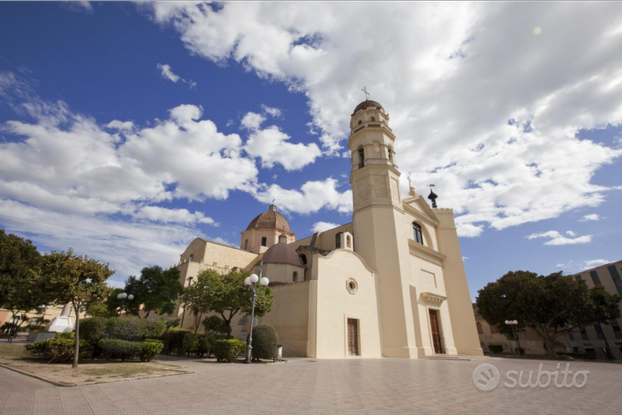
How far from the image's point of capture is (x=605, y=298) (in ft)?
95.3

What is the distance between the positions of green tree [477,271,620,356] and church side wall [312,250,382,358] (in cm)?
2015

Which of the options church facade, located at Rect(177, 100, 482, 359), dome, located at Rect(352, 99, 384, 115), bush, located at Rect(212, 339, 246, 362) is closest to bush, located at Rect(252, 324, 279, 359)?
→ bush, located at Rect(212, 339, 246, 362)

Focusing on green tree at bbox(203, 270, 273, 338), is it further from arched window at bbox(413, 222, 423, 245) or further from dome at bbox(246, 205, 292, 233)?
dome at bbox(246, 205, 292, 233)

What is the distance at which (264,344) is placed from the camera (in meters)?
12.4

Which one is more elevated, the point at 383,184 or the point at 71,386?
the point at 383,184

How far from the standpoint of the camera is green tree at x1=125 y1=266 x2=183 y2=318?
22594 millimetres

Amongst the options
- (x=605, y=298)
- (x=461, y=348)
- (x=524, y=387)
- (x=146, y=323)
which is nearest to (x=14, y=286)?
(x=146, y=323)

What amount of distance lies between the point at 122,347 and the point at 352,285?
12.6 metres

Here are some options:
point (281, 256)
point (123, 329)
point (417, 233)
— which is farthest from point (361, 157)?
point (123, 329)

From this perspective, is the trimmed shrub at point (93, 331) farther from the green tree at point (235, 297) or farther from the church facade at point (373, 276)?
the church facade at point (373, 276)

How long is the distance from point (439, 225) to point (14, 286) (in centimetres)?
3462

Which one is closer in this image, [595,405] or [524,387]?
[595,405]

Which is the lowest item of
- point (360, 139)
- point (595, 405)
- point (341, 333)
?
point (595, 405)

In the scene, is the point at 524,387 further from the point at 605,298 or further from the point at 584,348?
the point at 584,348
